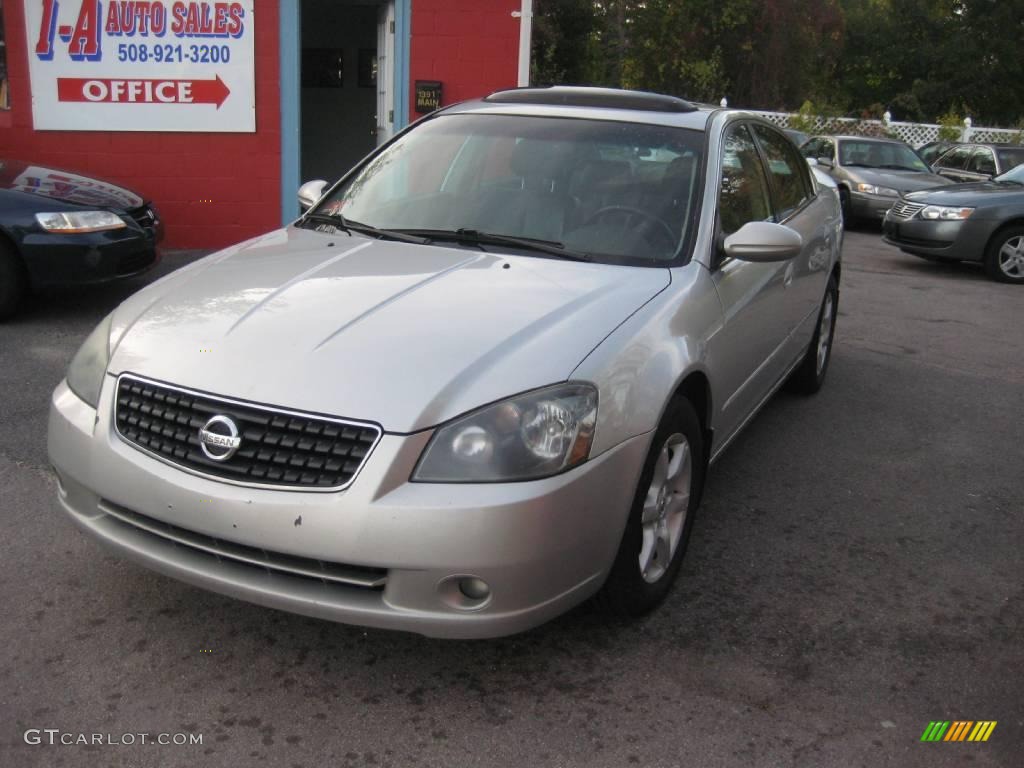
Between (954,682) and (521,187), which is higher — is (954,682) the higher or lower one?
the lower one

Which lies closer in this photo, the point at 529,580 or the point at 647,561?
the point at 529,580

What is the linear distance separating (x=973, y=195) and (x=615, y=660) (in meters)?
9.63

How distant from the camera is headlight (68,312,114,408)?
311cm

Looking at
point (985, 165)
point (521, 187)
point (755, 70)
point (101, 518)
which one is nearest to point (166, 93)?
point (521, 187)

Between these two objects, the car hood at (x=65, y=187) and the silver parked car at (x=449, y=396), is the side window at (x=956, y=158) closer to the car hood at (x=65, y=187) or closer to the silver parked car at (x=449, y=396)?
the car hood at (x=65, y=187)

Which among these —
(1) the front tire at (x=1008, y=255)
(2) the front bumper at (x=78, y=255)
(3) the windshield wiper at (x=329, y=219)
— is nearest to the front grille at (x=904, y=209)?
(1) the front tire at (x=1008, y=255)

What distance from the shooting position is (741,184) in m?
4.42

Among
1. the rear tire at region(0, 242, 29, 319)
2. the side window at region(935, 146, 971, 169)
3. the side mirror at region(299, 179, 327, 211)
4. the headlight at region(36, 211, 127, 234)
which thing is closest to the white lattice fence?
the side window at region(935, 146, 971, 169)

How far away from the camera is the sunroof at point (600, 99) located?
175 inches

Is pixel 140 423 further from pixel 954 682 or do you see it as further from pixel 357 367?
pixel 954 682

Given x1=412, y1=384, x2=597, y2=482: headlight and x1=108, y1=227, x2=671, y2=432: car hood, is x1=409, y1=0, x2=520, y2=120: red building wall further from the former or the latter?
x1=412, y1=384, x2=597, y2=482: headlight

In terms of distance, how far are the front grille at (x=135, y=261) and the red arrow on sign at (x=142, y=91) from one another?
2939 millimetres

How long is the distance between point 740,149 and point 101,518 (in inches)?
119

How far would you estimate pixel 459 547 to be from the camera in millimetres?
2621
